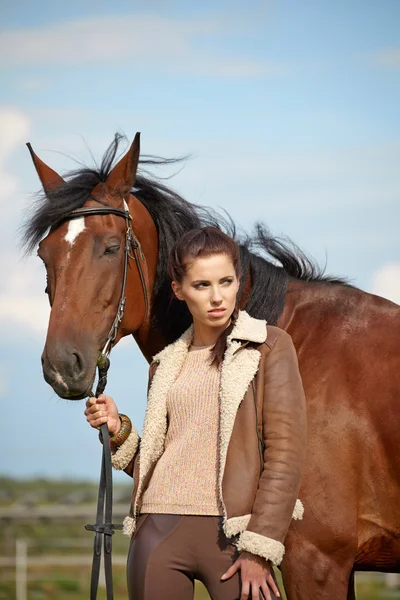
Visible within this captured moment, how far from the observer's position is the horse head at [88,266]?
3498 mm

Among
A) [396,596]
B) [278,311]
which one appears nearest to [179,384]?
[278,311]

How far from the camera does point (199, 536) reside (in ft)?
9.09

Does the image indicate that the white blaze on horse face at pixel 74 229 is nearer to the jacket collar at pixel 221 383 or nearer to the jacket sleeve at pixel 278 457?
the jacket collar at pixel 221 383

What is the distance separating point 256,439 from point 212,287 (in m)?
0.58

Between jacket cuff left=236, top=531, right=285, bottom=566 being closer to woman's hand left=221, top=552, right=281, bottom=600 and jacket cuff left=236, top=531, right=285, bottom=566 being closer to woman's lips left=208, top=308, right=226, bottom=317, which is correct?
woman's hand left=221, top=552, right=281, bottom=600

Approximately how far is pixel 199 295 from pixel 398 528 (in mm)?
1687

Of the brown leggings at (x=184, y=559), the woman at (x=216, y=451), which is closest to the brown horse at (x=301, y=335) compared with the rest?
the woman at (x=216, y=451)

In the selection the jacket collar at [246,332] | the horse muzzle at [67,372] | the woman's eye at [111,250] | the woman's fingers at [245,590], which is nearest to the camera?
the woman's fingers at [245,590]

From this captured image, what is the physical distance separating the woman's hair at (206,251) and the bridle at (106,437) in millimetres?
593

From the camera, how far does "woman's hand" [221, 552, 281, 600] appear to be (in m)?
2.66

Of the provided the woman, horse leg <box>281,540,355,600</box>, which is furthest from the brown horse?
the woman

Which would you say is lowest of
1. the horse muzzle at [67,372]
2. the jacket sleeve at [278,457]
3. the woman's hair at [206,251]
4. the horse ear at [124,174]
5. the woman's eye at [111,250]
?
the jacket sleeve at [278,457]

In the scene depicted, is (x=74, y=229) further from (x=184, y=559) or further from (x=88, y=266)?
(x=184, y=559)

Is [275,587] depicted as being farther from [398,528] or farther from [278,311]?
[278,311]
